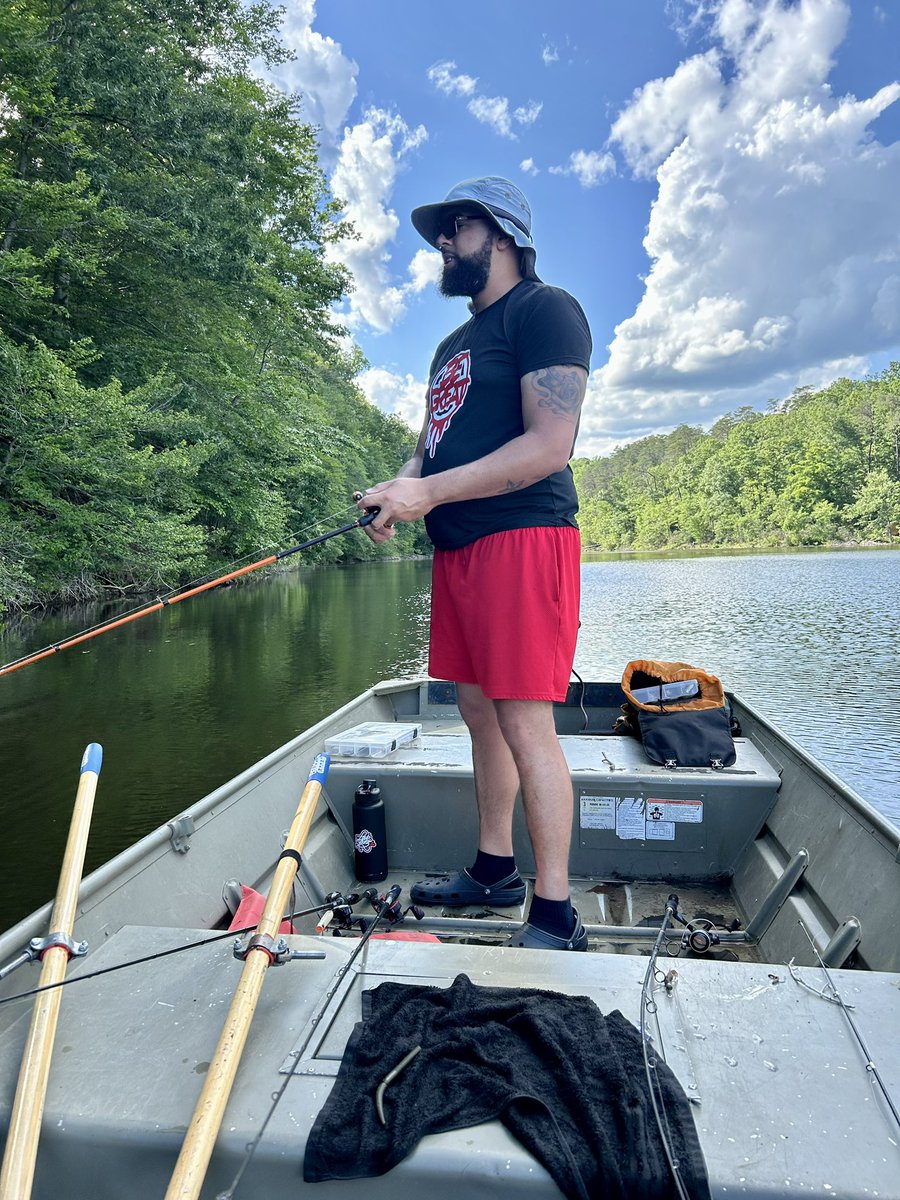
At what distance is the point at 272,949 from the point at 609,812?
2008mm

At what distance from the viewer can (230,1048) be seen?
121 cm

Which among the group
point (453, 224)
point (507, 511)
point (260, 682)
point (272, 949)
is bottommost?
point (260, 682)

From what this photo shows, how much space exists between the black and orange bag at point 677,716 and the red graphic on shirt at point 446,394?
5.57 ft

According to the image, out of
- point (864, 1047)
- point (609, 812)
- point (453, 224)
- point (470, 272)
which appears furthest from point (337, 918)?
point (453, 224)

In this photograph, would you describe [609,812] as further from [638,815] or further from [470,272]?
[470,272]

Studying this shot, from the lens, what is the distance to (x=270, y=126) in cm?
2108

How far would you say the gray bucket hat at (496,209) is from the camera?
2.31m

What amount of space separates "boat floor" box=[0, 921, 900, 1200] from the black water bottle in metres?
1.56

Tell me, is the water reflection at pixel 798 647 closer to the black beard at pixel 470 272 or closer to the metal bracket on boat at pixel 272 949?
the black beard at pixel 470 272

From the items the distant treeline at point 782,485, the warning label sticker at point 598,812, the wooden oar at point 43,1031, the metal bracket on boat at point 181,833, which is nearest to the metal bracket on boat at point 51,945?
the wooden oar at point 43,1031

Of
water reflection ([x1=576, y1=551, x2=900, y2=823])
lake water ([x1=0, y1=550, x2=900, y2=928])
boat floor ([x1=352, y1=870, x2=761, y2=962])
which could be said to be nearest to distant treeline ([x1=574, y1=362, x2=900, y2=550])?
water reflection ([x1=576, y1=551, x2=900, y2=823])

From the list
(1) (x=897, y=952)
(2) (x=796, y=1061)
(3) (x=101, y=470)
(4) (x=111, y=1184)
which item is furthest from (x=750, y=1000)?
(3) (x=101, y=470)

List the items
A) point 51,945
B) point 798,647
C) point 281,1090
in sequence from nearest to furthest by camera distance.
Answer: point 281,1090
point 51,945
point 798,647

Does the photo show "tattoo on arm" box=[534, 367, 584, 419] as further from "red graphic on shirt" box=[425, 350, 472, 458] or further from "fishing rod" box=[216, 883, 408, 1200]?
"fishing rod" box=[216, 883, 408, 1200]
